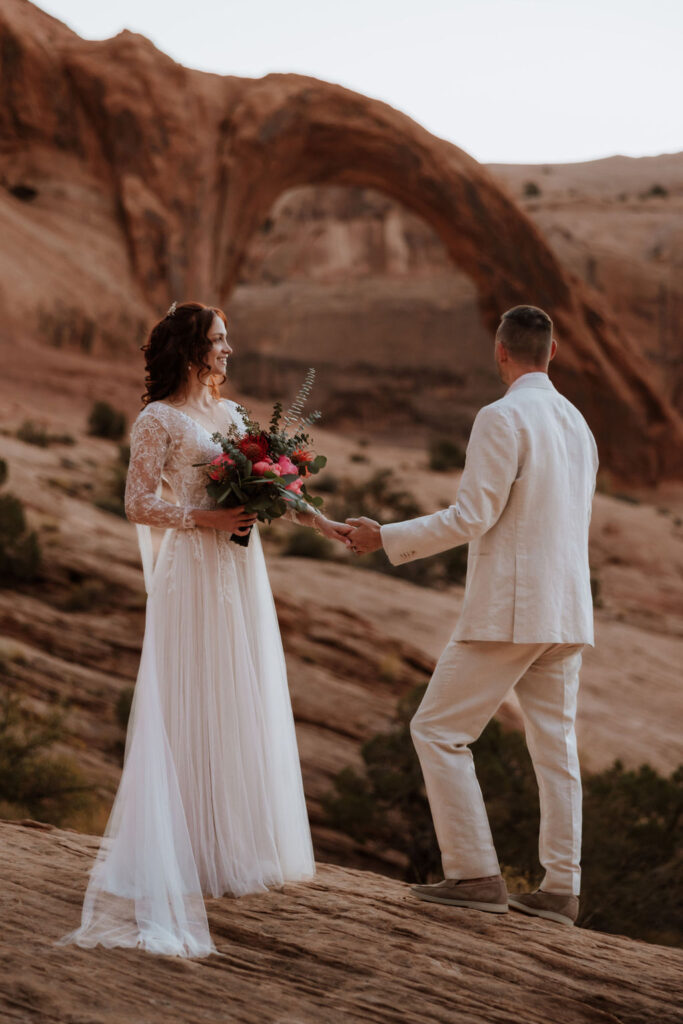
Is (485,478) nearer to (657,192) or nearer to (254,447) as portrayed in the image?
(254,447)

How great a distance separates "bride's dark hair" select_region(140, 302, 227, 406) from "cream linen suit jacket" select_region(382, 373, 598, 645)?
112 centimetres

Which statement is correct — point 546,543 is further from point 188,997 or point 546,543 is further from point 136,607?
point 136,607

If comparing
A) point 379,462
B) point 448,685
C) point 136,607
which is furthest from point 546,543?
point 379,462

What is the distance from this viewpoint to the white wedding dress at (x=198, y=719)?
376 cm

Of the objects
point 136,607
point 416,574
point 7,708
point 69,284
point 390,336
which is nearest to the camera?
point 7,708

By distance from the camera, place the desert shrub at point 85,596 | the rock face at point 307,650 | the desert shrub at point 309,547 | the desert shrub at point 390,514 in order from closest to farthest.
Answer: the rock face at point 307,650, the desert shrub at point 85,596, the desert shrub at point 309,547, the desert shrub at point 390,514

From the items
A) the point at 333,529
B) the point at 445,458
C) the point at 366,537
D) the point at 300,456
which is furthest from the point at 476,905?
the point at 445,458

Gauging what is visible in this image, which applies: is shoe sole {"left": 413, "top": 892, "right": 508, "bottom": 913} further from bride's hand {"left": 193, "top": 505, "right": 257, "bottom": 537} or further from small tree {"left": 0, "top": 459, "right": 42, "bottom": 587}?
small tree {"left": 0, "top": 459, "right": 42, "bottom": 587}

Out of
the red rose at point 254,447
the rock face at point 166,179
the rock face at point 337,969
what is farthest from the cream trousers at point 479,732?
the rock face at point 166,179

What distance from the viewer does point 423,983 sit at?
3066 mm

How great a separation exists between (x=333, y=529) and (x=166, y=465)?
745 mm

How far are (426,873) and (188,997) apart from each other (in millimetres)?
5081

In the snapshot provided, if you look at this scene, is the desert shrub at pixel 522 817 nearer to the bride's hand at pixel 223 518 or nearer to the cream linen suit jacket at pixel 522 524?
the cream linen suit jacket at pixel 522 524

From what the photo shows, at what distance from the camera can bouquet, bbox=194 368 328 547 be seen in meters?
3.97
